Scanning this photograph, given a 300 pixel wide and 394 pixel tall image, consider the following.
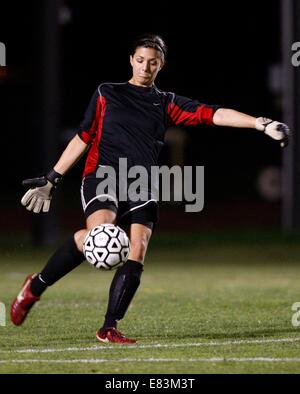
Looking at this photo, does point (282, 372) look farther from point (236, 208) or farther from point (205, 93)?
point (205, 93)

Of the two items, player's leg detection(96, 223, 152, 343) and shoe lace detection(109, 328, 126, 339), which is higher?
player's leg detection(96, 223, 152, 343)

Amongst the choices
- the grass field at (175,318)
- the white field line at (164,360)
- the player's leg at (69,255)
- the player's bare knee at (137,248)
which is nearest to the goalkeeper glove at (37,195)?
the player's leg at (69,255)

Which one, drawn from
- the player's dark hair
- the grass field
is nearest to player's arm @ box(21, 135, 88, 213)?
the player's dark hair

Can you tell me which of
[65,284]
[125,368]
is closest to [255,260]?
[65,284]

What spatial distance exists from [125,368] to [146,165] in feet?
5.84

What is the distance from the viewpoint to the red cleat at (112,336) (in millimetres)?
7785

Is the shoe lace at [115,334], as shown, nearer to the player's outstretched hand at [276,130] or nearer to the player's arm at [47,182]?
the player's arm at [47,182]

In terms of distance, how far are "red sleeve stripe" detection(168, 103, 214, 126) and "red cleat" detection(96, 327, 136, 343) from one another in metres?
1.57

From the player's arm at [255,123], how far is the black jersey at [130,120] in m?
0.10

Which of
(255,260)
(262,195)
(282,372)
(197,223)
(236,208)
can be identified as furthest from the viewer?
(262,195)

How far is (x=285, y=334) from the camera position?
8.38 metres

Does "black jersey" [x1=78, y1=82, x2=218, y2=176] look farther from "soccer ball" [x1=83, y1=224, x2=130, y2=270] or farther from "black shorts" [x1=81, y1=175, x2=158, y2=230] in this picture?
"soccer ball" [x1=83, y1=224, x2=130, y2=270]

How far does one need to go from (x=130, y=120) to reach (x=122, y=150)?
0.23 metres

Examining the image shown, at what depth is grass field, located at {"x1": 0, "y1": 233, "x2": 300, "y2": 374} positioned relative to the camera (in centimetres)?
698
